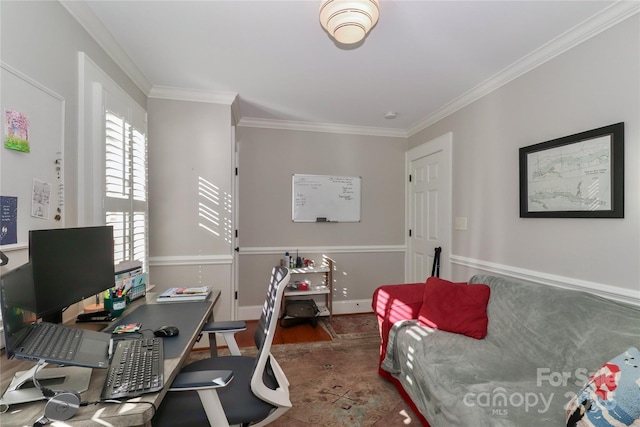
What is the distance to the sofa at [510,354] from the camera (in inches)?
44.6

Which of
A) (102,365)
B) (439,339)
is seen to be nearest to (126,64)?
(102,365)

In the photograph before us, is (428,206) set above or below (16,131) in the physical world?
below

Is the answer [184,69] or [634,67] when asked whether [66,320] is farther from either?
[634,67]

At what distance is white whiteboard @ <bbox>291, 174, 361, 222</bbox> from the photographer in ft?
12.3

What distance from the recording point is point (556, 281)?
1.98 meters

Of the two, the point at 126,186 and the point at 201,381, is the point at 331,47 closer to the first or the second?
the point at 126,186

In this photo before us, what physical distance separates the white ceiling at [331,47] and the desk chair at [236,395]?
1.60m

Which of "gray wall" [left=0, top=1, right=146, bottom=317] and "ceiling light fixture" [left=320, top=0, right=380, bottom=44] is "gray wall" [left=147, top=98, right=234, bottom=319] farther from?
"ceiling light fixture" [left=320, top=0, right=380, bottom=44]

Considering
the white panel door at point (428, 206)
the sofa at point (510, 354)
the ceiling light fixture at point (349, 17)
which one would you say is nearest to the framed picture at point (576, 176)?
the sofa at point (510, 354)

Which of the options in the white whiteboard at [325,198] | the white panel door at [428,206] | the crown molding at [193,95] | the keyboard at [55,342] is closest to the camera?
the keyboard at [55,342]

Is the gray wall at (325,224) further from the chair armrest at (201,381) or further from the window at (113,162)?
the chair armrest at (201,381)

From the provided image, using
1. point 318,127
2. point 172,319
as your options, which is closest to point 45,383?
point 172,319

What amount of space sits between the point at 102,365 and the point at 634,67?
2.88 metres

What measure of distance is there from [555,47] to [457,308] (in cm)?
195
